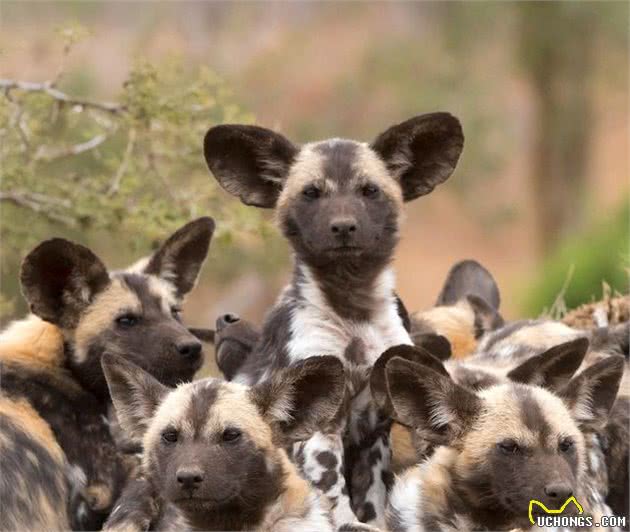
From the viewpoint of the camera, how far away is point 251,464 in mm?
4523

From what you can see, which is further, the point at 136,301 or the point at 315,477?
the point at 136,301

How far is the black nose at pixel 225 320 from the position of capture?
5910mm

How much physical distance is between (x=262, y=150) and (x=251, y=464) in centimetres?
157

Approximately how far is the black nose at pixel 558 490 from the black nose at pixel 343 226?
125 centimetres

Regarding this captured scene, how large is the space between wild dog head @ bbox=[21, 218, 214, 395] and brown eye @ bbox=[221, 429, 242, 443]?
831 mm

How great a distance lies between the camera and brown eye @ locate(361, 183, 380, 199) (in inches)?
214

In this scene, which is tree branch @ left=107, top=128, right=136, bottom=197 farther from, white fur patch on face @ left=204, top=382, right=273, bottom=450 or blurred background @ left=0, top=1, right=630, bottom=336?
white fur patch on face @ left=204, top=382, right=273, bottom=450

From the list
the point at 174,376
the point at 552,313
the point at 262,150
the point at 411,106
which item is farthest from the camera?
the point at 411,106

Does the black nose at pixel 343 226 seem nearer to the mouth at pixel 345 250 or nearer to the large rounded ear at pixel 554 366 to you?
the mouth at pixel 345 250

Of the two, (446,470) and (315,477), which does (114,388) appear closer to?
(315,477)

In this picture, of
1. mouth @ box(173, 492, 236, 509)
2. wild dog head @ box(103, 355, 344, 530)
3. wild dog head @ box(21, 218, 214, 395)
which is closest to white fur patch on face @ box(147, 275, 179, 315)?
wild dog head @ box(21, 218, 214, 395)

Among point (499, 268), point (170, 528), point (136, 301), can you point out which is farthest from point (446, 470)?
point (499, 268)

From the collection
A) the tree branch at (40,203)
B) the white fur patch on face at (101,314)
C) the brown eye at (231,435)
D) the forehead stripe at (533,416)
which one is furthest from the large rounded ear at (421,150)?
the tree branch at (40,203)

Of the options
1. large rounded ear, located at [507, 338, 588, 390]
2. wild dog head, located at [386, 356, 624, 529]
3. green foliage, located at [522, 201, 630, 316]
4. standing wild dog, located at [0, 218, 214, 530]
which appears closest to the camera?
wild dog head, located at [386, 356, 624, 529]
